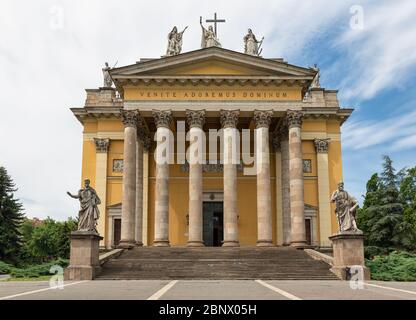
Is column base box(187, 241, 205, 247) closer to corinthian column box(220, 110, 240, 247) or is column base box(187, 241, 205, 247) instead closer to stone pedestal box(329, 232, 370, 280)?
corinthian column box(220, 110, 240, 247)

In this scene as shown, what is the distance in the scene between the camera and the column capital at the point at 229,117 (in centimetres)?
3128

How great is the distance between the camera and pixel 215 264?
24781 millimetres

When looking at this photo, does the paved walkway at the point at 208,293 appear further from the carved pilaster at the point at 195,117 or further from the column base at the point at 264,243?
the carved pilaster at the point at 195,117

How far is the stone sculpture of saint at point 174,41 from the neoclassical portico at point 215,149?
149 inches

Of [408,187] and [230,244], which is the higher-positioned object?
[408,187]

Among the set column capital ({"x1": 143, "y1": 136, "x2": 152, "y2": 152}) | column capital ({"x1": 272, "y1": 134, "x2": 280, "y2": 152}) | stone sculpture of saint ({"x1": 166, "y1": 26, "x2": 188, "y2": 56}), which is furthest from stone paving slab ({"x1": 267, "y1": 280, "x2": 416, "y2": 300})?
stone sculpture of saint ({"x1": 166, "y1": 26, "x2": 188, "y2": 56})

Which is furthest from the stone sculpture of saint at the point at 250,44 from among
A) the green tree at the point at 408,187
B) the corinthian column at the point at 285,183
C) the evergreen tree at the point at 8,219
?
the evergreen tree at the point at 8,219

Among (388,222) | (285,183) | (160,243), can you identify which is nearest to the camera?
(160,243)

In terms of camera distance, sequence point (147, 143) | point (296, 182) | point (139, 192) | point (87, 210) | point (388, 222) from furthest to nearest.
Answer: point (388, 222) < point (147, 143) < point (139, 192) < point (296, 182) < point (87, 210)

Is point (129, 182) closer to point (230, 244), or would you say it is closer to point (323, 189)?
point (230, 244)

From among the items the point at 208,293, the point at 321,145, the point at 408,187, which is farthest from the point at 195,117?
the point at 408,187

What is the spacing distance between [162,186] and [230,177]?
430 centimetres

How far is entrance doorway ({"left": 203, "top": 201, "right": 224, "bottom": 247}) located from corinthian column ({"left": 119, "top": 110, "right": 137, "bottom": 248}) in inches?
294

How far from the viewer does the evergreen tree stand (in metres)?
45.9
